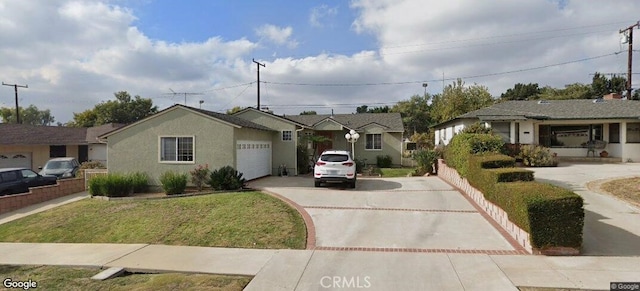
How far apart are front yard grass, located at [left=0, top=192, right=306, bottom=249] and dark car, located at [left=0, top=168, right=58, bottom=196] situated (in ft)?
11.5

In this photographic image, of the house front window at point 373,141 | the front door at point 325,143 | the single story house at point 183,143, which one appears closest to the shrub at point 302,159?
the single story house at point 183,143

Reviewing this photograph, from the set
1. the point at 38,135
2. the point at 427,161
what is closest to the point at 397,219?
the point at 427,161

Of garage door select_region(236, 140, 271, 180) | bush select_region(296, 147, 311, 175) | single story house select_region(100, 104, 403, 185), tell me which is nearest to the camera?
single story house select_region(100, 104, 403, 185)

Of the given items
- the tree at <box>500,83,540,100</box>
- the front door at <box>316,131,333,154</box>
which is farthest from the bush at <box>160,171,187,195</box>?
the tree at <box>500,83,540,100</box>

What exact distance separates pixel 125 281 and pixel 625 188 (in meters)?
15.4

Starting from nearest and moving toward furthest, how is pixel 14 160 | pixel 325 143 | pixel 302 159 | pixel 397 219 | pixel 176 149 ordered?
1. pixel 397 219
2. pixel 176 149
3. pixel 302 159
4. pixel 14 160
5. pixel 325 143

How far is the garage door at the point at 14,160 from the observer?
79.5 ft

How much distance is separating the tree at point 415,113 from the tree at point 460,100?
63.3ft

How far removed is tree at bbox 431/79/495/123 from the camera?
119 feet

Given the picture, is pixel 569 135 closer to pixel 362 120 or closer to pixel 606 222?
pixel 362 120

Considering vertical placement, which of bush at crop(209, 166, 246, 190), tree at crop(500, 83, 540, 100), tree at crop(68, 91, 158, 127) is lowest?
bush at crop(209, 166, 246, 190)

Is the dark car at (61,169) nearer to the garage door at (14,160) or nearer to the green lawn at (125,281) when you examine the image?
the garage door at (14,160)

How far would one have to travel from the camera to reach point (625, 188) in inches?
483

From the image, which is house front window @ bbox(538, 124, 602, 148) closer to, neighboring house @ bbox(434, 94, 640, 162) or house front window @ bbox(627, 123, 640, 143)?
neighboring house @ bbox(434, 94, 640, 162)
